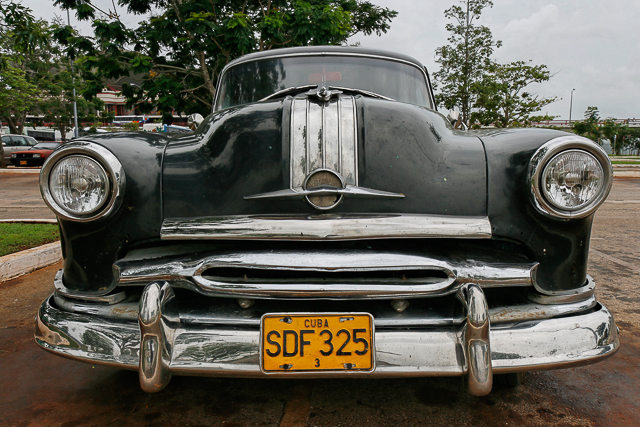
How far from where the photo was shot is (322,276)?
1.60 m

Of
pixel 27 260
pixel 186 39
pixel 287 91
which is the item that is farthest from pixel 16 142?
pixel 287 91

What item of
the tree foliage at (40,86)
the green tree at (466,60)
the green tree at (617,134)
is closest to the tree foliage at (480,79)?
the green tree at (466,60)

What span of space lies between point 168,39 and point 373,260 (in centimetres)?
785

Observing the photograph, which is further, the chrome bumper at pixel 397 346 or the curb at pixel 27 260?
the curb at pixel 27 260

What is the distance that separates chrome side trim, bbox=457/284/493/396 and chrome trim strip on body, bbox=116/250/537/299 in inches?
4.3

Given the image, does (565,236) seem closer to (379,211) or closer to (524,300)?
(524,300)

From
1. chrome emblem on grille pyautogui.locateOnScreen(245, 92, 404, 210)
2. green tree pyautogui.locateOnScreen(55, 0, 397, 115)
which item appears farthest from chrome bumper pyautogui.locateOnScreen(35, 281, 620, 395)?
green tree pyautogui.locateOnScreen(55, 0, 397, 115)

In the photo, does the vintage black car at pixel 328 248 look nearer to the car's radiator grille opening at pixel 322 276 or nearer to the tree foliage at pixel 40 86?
the car's radiator grille opening at pixel 322 276

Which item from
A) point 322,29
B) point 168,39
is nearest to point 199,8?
point 168,39

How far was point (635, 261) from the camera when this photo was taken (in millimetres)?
4152

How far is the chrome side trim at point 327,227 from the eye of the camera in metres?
1.57

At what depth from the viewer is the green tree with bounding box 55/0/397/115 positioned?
7.27 metres

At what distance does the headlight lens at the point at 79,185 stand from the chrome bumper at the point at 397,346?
1.40ft

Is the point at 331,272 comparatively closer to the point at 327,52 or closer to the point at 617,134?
the point at 327,52
